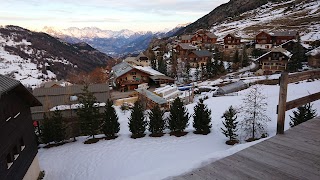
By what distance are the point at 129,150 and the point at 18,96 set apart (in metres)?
9.00

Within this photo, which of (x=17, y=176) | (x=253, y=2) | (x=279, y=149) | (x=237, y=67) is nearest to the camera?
(x=279, y=149)

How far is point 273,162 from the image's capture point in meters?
4.42

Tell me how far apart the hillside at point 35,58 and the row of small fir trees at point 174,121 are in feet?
282

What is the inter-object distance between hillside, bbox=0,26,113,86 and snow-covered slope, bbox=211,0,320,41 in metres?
58.0

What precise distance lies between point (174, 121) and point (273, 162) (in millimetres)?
18814

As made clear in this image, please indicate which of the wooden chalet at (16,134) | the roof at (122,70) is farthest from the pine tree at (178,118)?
the roof at (122,70)

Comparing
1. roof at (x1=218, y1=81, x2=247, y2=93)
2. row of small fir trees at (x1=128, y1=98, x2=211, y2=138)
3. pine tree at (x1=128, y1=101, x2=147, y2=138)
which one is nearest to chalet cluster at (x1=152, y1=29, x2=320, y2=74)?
roof at (x1=218, y1=81, x2=247, y2=93)

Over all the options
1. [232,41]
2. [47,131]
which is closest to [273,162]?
[47,131]

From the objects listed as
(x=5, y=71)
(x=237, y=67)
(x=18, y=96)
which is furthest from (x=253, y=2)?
(x=18, y=96)

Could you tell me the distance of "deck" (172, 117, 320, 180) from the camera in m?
4.04

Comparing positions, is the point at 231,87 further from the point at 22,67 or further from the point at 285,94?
the point at 22,67

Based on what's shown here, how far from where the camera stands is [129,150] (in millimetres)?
19969

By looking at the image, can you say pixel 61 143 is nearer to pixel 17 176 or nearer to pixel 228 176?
pixel 17 176

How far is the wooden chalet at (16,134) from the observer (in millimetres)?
11359
